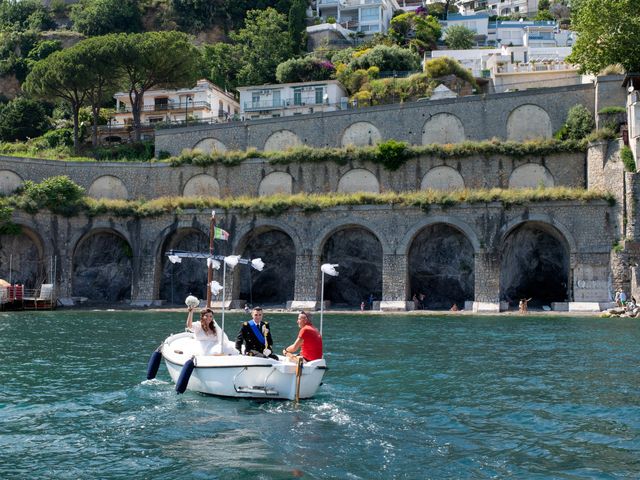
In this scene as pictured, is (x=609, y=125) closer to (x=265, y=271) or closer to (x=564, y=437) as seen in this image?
(x=265, y=271)

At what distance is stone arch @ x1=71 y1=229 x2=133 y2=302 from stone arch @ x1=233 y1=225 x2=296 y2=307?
848 cm

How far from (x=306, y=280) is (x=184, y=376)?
30.3 meters

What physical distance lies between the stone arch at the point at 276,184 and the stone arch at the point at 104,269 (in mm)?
10794

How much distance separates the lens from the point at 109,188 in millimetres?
57375

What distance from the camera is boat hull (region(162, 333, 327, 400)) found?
59.5 feet

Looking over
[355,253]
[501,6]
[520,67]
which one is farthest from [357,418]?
[501,6]

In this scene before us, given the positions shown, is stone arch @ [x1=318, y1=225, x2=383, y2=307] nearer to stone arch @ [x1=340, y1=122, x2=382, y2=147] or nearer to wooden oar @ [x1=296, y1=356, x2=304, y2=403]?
stone arch @ [x1=340, y1=122, x2=382, y2=147]

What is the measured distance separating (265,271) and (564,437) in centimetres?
4092

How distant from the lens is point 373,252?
171ft

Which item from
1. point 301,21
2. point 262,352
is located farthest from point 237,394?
point 301,21

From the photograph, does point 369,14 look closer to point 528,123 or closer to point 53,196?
point 528,123

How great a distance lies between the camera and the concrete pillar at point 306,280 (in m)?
48.6

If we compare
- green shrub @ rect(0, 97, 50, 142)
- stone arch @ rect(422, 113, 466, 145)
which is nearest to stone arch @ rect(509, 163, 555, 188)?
stone arch @ rect(422, 113, 466, 145)

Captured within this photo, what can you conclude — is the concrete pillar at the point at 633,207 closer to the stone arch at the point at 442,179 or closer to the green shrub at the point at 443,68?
the stone arch at the point at 442,179
